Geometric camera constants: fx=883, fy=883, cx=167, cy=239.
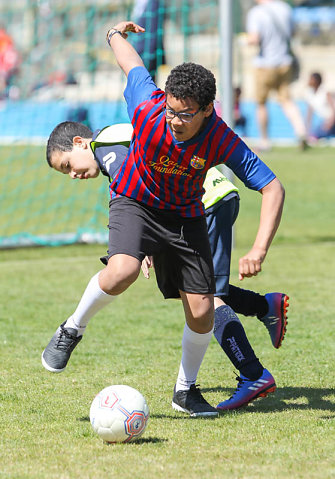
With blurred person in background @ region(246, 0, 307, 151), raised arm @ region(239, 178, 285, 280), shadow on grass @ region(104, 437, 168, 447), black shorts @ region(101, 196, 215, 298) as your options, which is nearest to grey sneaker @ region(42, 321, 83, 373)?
black shorts @ region(101, 196, 215, 298)

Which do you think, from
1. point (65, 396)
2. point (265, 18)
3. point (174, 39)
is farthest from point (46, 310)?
point (265, 18)

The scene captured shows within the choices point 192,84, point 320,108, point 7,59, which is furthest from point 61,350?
point 7,59

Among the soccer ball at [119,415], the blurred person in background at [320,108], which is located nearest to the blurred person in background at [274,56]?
the blurred person in background at [320,108]

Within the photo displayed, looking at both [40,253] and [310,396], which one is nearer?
[310,396]

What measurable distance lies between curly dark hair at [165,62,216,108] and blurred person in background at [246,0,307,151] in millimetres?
10923

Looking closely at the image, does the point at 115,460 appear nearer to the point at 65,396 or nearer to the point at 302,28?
the point at 65,396

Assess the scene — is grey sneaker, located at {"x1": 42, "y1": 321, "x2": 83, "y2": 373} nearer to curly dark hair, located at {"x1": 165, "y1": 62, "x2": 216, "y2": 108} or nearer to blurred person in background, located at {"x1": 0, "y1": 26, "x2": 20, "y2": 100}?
curly dark hair, located at {"x1": 165, "y1": 62, "x2": 216, "y2": 108}

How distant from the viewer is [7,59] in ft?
74.0

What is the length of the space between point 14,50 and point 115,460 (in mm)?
21312

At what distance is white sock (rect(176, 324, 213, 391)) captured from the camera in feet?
14.0

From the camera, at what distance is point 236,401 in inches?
168

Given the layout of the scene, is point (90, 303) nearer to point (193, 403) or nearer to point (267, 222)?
point (193, 403)

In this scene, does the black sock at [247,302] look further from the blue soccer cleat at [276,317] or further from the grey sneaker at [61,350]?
the grey sneaker at [61,350]

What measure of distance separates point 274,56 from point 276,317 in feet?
36.2
